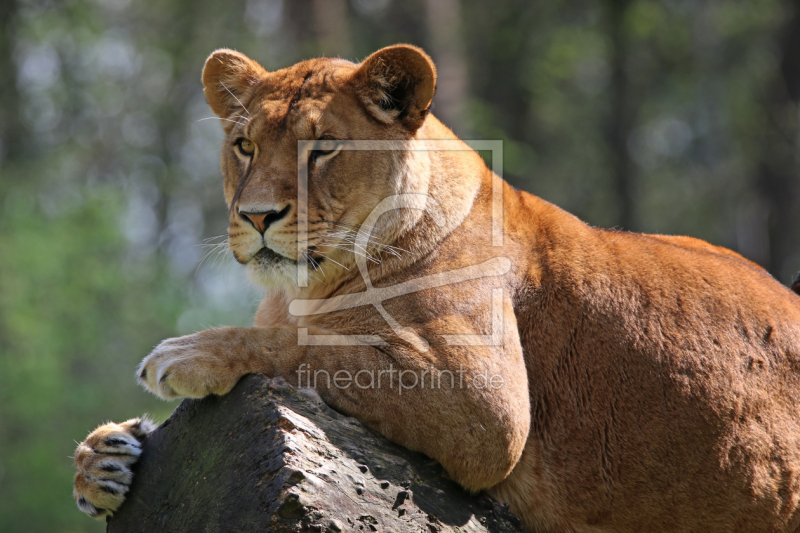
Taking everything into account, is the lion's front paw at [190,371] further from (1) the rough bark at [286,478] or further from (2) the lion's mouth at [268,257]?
(2) the lion's mouth at [268,257]

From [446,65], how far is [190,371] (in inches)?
434

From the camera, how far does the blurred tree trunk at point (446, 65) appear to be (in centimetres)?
1289

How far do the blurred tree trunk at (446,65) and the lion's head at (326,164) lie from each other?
8379 mm

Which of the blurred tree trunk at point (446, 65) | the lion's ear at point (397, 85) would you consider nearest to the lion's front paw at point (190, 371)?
the lion's ear at point (397, 85)

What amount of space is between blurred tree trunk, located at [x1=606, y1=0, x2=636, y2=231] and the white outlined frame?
2110 centimetres

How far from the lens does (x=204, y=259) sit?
430 cm

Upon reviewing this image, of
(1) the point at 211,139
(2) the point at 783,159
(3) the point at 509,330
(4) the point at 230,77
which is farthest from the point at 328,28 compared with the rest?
(1) the point at 211,139

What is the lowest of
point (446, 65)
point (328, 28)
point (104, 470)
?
point (104, 470)

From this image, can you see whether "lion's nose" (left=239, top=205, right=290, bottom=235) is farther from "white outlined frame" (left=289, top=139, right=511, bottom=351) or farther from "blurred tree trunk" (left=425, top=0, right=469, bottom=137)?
"blurred tree trunk" (left=425, top=0, right=469, bottom=137)

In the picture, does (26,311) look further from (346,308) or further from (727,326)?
(727,326)

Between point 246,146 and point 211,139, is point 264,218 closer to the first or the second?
point 246,146

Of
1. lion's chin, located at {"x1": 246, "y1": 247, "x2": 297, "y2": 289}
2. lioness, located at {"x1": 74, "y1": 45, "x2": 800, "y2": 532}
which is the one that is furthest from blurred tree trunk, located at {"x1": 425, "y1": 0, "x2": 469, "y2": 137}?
lion's chin, located at {"x1": 246, "y1": 247, "x2": 297, "y2": 289}

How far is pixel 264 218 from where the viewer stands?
3.88 meters

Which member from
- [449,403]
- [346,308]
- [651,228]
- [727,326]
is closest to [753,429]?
[727,326]
